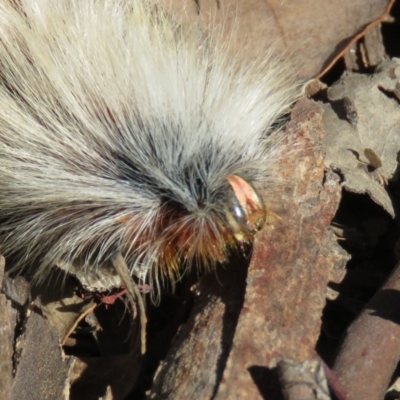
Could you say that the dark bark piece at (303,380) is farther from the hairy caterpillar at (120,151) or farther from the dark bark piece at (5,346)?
the dark bark piece at (5,346)

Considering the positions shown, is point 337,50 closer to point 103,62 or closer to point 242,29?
point 242,29

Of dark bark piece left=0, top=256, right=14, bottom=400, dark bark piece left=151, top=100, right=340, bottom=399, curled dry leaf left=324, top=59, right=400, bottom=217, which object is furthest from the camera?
curled dry leaf left=324, top=59, right=400, bottom=217

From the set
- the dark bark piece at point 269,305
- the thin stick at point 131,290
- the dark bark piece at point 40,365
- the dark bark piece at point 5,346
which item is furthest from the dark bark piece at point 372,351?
the dark bark piece at point 5,346

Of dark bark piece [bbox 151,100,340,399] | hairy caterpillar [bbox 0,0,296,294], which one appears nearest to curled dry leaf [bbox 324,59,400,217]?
dark bark piece [bbox 151,100,340,399]

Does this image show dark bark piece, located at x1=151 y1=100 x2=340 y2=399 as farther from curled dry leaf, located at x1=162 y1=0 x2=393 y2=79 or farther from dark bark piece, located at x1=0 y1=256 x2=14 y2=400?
curled dry leaf, located at x1=162 y1=0 x2=393 y2=79

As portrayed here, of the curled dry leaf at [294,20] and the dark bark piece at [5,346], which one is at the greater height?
the curled dry leaf at [294,20]

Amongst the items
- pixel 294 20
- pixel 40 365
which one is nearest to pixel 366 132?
pixel 294 20

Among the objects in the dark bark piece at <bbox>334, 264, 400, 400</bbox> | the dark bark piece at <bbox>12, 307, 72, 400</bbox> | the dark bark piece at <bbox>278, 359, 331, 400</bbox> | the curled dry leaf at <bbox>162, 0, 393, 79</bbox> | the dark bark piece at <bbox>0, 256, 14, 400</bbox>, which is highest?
the curled dry leaf at <bbox>162, 0, 393, 79</bbox>
